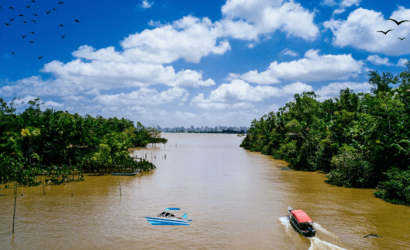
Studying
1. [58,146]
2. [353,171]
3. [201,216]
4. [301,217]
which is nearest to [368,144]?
[353,171]

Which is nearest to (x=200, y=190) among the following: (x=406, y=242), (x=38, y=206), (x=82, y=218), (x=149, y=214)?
(x=149, y=214)

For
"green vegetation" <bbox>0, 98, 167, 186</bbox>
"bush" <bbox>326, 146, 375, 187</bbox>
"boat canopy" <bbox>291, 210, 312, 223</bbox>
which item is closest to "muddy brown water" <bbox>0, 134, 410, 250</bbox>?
"boat canopy" <bbox>291, 210, 312, 223</bbox>

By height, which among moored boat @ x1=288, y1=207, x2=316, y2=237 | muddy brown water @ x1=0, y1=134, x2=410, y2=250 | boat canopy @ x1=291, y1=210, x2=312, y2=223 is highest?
boat canopy @ x1=291, y1=210, x2=312, y2=223

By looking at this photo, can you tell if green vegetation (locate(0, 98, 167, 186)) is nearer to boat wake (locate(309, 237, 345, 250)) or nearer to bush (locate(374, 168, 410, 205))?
boat wake (locate(309, 237, 345, 250))

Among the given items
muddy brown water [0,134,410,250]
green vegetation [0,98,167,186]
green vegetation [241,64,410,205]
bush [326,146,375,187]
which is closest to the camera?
muddy brown water [0,134,410,250]

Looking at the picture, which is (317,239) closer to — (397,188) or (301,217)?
(301,217)

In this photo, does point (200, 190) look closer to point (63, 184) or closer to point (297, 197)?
point (297, 197)

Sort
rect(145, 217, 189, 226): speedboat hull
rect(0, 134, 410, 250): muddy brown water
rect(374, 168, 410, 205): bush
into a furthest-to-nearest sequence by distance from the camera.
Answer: rect(374, 168, 410, 205): bush → rect(145, 217, 189, 226): speedboat hull → rect(0, 134, 410, 250): muddy brown water

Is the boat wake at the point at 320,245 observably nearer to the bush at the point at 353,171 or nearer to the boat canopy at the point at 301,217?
the boat canopy at the point at 301,217

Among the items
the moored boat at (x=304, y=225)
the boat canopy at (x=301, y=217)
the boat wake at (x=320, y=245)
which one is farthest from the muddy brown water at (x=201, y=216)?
the boat canopy at (x=301, y=217)
